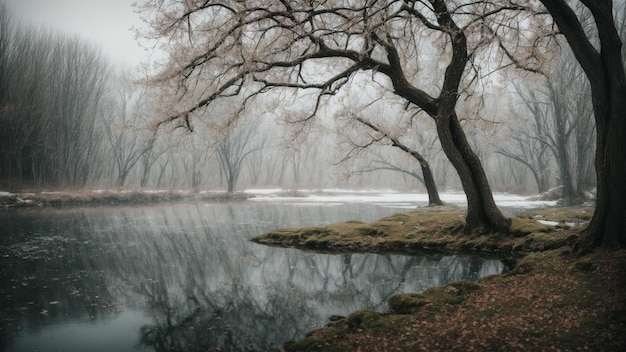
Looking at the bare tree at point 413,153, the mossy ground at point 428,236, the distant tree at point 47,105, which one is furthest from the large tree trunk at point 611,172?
the distant tree at point 47,105

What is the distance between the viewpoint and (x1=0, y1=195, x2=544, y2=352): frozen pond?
20.1 ft

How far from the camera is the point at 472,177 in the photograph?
40.5ft

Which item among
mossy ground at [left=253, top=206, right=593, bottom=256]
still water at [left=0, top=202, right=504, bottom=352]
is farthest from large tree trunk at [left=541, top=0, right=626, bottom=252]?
still water at [left=0, top=202, right=504, bottom=352]

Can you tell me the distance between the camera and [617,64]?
7898 millimetres

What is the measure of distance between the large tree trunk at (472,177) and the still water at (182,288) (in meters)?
1.89

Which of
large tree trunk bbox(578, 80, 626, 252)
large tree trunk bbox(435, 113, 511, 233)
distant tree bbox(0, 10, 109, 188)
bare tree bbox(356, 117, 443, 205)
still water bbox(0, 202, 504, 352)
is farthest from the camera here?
distant tree bbox(0, 10, 109, 188)

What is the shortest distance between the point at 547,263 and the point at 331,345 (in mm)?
5395

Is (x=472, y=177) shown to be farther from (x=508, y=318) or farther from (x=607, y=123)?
(x=508, y=318)

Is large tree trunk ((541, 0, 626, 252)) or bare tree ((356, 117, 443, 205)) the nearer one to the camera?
large tree trunk ((541, 0, 626, 252))

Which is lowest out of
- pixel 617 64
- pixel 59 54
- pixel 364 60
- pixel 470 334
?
pixel 470 334

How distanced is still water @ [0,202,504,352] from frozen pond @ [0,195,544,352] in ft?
0.07

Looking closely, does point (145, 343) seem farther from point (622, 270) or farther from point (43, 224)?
point (43, 224)

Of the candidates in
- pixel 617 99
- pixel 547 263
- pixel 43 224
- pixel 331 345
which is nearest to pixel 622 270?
pixel 547 263

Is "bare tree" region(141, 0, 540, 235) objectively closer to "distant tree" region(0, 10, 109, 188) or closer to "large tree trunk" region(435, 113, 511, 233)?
"large tree trunk" region(435, 113, 511, 233)
